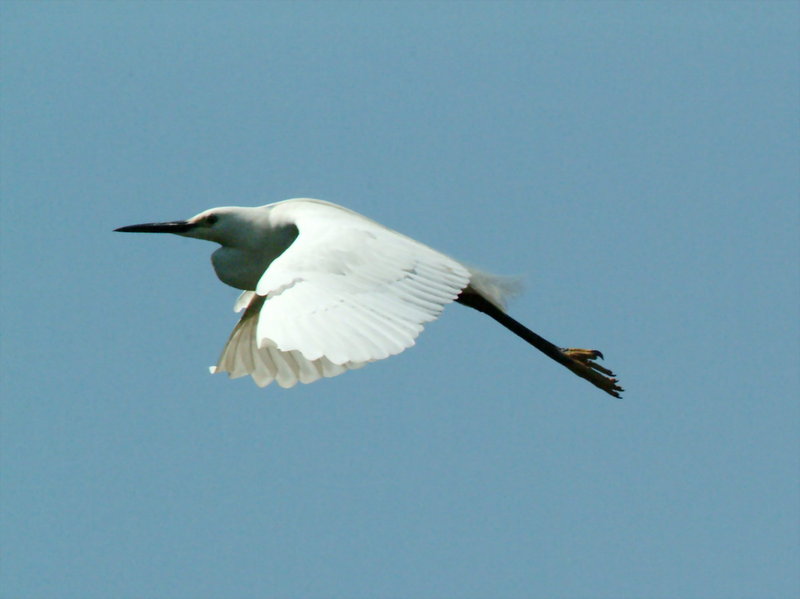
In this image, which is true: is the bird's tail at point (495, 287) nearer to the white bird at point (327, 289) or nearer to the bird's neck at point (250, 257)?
the white bird at point (327, 289)

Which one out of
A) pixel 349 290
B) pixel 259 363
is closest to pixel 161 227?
pixel 259 363

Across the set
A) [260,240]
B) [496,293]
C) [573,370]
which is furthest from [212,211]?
[573,370]

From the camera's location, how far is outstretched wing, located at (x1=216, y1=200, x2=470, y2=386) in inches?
233

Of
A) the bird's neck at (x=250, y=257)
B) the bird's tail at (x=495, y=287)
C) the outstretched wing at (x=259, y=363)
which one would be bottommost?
the outstretched wing at (x=259, y=363)

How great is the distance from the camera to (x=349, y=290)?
257 inches

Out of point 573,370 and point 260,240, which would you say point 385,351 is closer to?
point 260,240

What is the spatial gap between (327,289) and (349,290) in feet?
0.42

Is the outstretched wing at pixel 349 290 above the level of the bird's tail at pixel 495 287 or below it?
below

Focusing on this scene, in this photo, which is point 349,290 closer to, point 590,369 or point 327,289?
point 327,289

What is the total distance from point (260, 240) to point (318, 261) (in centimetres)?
186

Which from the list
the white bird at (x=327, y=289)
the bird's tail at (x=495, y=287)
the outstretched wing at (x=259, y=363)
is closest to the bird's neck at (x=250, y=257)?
the white bird at (x=327, y=289)

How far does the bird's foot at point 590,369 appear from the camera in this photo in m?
9.20

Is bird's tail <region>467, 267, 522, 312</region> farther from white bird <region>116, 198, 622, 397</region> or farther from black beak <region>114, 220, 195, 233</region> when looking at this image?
black beak <region>114, 220, 195, 233</region>

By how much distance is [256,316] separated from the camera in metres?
8.75
